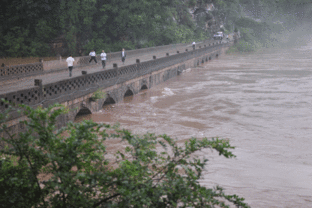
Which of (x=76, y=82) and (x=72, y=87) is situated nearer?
(x=72, y=87)

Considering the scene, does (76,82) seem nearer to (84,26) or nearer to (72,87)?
(72,87)

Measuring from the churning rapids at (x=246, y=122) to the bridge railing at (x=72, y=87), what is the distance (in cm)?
163

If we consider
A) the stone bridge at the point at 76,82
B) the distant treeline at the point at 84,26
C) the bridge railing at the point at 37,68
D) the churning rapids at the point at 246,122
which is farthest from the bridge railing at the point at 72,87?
the distant treeline at the point at 84,26

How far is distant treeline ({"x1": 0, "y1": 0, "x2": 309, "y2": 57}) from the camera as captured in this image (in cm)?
4259

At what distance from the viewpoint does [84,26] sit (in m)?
47.5

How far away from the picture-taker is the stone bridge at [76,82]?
43.0 feet

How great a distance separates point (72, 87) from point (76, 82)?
0.49 m

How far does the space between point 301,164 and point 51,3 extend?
38839 millimetres

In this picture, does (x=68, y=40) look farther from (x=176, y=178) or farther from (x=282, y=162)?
(x=176, y=178)

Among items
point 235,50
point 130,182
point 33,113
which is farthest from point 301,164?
point 235,50

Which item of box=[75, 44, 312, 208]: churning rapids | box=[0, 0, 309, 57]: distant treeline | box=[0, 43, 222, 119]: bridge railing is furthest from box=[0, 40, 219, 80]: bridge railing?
box=[0, 0, 309, 57]: distant treeline

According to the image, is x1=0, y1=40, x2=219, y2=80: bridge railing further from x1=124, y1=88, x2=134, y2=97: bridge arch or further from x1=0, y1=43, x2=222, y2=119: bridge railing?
x1=0, y1=43, x2=222, y2=119: bridge railing

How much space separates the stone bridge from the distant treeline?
12.5m

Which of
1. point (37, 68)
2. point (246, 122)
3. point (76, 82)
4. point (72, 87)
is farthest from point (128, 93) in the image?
point (246, 122)
